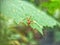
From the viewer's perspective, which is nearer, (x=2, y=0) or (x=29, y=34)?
(x=2, y=0)

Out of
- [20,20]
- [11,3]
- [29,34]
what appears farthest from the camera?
[29,34]

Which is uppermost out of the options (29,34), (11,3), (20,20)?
(29,34)

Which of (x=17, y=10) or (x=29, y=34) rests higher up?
(x=29, y=34)

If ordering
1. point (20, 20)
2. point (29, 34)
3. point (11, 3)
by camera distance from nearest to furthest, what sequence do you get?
point (20, 20)
point (11, 3)
point (29, 34)

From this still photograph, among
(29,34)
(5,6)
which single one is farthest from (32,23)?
(29,34)

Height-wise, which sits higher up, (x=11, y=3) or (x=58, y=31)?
(x=58, y=31)

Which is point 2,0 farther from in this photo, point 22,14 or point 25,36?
point 25,36

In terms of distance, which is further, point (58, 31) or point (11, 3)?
point (58, 31)

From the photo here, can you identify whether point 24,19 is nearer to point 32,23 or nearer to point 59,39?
point 32,23

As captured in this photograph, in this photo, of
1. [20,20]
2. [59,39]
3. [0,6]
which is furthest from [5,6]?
[59,39]
